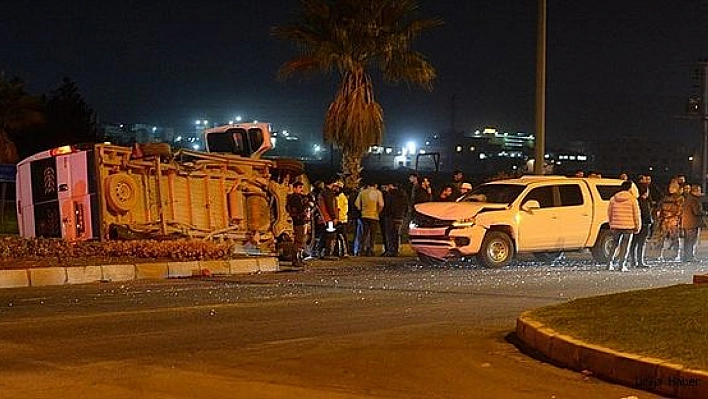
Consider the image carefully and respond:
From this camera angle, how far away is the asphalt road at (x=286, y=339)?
860 centimetres

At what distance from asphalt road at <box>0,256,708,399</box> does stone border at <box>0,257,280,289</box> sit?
53 centimetres

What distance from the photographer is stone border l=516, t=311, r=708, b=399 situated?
837 centimetres

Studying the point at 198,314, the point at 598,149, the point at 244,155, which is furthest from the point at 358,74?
the point at 598,149

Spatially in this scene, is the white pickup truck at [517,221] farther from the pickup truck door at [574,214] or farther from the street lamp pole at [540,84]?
the street lamp pole at [540,84]

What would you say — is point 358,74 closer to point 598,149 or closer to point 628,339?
point 628,339

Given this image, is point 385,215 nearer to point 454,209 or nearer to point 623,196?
point 454,209

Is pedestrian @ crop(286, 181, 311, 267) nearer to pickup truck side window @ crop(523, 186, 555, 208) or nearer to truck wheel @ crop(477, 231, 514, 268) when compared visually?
truck wheel @ crop(477, 231, 514, 268)

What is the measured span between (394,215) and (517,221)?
10.4 feet

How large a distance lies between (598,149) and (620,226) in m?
102

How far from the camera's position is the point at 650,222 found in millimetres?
20922

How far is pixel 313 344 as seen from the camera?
10.8m

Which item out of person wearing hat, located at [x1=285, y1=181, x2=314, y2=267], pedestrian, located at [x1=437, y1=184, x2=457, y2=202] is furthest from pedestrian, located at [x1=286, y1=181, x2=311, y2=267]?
pedestrian, located at [x1=437, y1=184, x2=457, y2=202]

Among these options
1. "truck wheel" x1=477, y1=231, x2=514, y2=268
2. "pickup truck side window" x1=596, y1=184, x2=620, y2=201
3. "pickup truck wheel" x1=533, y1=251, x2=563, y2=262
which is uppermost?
"pickup truck side window" x1=596, y1=184, x2=620, y2=201

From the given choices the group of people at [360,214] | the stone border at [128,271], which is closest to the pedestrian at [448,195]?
the group of people at [360,214]
